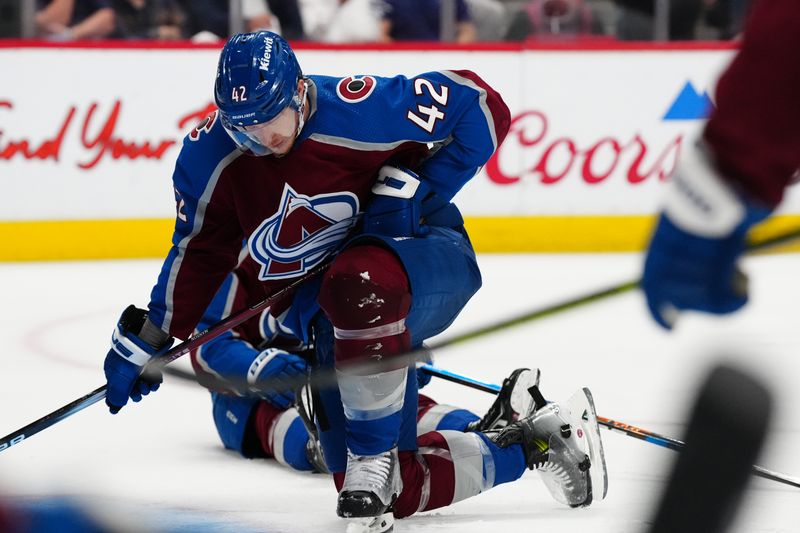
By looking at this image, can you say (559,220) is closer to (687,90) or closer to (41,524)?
(687,90)

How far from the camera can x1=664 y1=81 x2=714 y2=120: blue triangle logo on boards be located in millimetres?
5676

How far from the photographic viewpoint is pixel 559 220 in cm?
570

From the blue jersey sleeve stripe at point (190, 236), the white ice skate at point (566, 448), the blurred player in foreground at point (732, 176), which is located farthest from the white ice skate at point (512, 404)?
the blurred player in foreground at point (732, 176)

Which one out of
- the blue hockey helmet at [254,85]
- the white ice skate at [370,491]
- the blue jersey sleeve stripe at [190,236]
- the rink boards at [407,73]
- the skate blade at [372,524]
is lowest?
the rink boards at [407,73]

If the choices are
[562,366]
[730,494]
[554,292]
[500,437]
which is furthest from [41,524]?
[554,292]

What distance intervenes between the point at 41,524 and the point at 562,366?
8.24 ft

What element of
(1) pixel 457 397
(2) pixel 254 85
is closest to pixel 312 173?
(2) pixel 254 85

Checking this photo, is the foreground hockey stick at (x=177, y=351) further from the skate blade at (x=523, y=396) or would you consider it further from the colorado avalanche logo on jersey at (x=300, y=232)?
the skate blade at (x=523, y=396)

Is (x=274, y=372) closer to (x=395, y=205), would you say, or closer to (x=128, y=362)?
(x=128, y=362)

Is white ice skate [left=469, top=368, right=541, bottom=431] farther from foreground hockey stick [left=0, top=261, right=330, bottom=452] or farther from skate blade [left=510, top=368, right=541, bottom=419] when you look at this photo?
foreground hockey stick [left=0, top=261, right=330, bottom=452]

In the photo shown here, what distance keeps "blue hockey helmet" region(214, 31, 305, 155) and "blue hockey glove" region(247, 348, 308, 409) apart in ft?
1.68

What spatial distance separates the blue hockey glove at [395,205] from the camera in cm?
237

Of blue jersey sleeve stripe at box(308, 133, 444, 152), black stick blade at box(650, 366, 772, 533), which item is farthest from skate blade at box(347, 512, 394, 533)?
black stick blade at box(650, 366, 772, 533)

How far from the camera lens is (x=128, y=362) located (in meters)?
2.42
